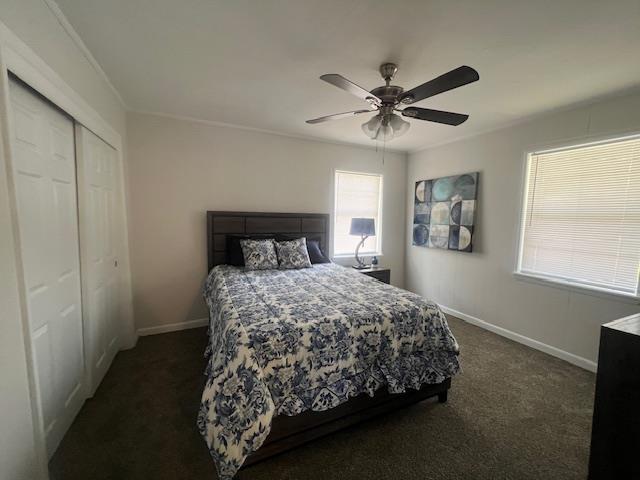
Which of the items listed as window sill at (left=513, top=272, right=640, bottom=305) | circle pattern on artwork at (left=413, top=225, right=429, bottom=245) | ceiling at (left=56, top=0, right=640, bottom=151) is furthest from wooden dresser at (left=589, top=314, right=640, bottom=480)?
circle pattern on artwork at (left=413, top=225, right=429, bottom=245)

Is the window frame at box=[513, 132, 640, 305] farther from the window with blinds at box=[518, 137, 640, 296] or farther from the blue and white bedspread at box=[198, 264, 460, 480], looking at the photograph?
the blue and white bedspread at box=[198, 264, 460, 480]

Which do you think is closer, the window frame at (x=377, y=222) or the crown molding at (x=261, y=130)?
the crown molding at (x=261, y=130)

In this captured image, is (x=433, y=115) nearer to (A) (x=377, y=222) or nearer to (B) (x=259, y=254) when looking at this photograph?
(B) (x=259, y=254)

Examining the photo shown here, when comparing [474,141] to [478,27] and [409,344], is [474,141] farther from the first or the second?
[409,344]

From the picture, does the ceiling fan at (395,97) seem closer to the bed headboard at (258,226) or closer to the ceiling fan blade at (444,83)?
the ceiling fan blade at (444,83)

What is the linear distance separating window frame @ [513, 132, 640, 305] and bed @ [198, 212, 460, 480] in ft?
5.49

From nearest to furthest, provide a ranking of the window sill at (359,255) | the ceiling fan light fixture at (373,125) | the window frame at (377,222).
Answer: the ceiling fan light fixture at (373,125), the window frame at (377,222), the window sill at (359,255)

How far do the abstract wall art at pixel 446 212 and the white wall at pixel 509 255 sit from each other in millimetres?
111

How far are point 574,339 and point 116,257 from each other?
4610 millimetres

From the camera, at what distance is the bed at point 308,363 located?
138 centimetres

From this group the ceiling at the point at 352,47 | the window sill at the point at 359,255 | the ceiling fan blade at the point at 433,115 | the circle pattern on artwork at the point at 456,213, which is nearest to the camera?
the ceiling at the point at 352,47

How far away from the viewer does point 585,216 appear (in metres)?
2.63

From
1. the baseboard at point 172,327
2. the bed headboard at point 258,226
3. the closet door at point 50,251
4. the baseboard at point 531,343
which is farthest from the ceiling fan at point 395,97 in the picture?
the baseboard at point 172,327

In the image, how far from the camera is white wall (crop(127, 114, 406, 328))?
305 cm
